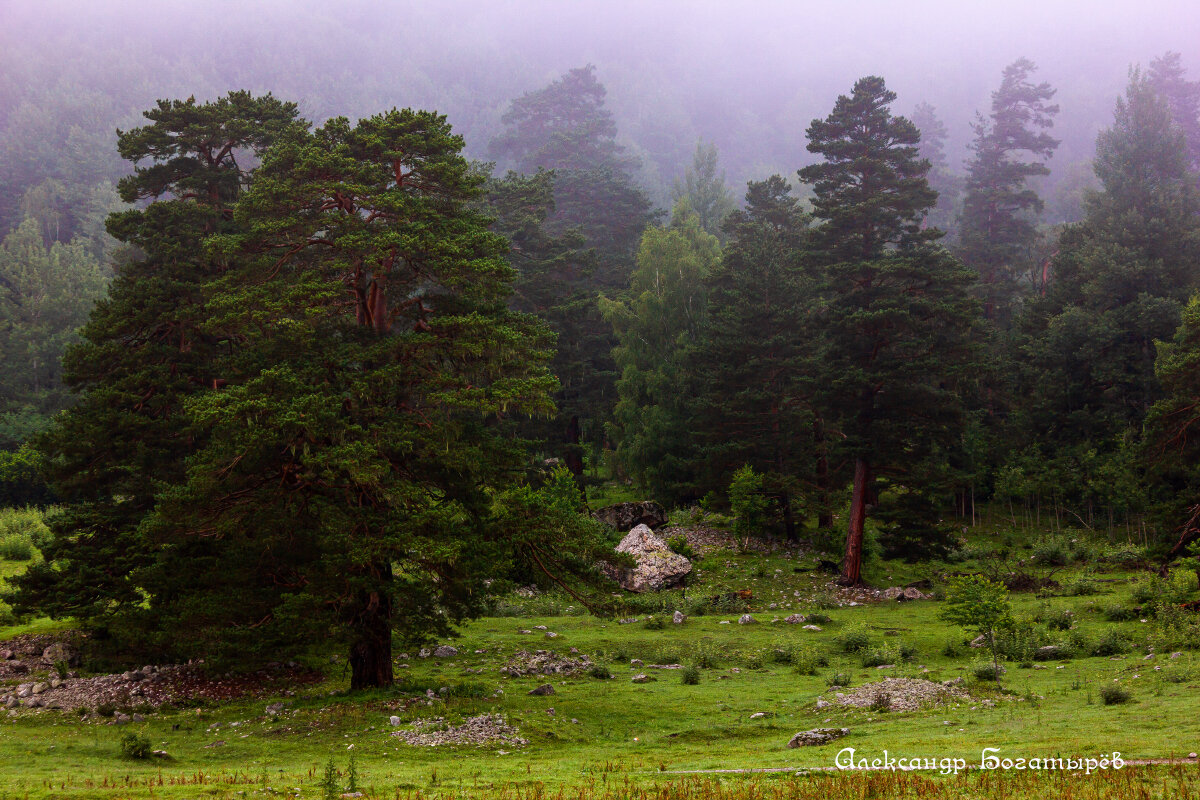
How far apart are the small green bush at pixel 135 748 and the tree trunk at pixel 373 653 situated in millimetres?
4291

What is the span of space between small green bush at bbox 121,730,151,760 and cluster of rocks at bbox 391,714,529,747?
3751mm

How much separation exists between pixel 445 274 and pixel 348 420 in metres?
3.57

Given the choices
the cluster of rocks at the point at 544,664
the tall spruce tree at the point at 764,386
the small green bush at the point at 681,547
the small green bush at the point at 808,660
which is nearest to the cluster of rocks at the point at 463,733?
the cluster of rocks at the point at 544,664

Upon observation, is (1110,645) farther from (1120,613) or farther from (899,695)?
(899,695)

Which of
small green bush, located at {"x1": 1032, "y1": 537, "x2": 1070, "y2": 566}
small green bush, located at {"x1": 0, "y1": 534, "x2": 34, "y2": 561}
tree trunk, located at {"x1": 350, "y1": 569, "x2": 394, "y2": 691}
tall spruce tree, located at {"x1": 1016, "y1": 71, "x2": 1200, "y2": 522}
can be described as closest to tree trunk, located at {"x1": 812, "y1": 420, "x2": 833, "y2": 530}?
small green bush, located at {"x1": 1032, "y1": 537, "x2": 1070, "y2": 566}

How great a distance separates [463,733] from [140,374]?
11.7 m

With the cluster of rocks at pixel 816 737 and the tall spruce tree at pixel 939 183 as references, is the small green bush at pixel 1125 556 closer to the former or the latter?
the cluster of rocks at pixel 816 737

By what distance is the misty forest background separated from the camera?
16.2 metres

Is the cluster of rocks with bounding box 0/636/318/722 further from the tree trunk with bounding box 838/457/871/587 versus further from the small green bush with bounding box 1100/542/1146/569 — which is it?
the small green bush with bounding box 1100/542/1146/569

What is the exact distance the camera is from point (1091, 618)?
24234 millimetres

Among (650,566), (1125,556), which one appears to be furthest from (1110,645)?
(650,566)

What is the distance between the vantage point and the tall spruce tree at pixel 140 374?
18875 millimetres

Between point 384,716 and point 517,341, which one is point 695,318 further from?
point 384,716

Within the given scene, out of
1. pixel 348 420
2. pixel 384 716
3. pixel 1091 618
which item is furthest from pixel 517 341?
pixel 1091 618
